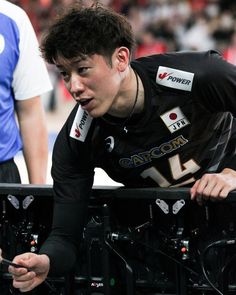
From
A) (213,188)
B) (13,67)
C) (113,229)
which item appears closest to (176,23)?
(13,67)

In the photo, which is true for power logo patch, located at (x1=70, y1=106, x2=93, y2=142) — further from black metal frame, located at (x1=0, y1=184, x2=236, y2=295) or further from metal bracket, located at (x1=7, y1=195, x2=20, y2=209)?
metal bracket, located at (x1=7, y1=195, x2=20, y2=209)

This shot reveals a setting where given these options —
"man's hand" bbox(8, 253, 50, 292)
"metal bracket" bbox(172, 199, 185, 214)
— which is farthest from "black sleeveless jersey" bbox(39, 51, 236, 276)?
"metal bracket" bbox(172, 199, 185, 214)

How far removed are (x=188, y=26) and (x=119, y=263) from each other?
14562 millimetres

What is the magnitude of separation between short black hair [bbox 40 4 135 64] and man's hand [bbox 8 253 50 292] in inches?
30.0

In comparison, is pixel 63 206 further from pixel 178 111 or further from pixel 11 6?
pixel 11 6

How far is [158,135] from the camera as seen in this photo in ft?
12.6

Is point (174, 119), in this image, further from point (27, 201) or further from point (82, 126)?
point (27, 201)

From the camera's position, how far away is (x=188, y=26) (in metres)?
18.0

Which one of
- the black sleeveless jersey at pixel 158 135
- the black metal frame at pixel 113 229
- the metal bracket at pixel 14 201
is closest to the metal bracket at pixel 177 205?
the black metal frame at pixel 113 229

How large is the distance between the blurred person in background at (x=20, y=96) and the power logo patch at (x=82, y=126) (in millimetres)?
797

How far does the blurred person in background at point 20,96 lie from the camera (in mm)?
4594

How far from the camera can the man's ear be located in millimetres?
3723

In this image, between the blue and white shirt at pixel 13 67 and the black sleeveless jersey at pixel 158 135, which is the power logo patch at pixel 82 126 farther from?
the blue and white shirt at pixel 13 67

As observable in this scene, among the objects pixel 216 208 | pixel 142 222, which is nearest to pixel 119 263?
pixel 142 222
